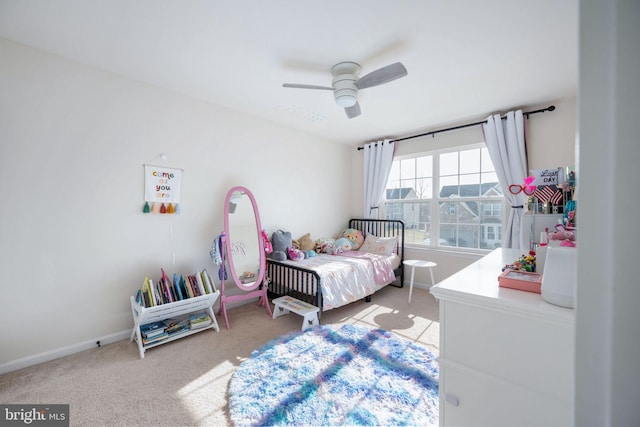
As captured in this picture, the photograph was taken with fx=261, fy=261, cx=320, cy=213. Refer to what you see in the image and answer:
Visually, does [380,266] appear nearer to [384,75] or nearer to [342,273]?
[342,273]

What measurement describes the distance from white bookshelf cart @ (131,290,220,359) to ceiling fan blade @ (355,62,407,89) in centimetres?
235

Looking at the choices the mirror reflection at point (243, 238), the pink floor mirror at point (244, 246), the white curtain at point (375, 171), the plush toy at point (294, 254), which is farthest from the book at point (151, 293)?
the white curtain at point (375, 171)

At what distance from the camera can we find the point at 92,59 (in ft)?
7.09

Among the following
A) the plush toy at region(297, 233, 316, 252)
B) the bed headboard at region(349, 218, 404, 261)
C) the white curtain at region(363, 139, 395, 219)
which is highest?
the white curtain at region(363, 139, 395, 219)

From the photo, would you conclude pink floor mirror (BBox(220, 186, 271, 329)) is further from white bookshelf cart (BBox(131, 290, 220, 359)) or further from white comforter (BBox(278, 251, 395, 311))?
white comforter (BBox(278, 251, 395, 311))

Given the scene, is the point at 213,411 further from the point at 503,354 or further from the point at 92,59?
the point at 92,59

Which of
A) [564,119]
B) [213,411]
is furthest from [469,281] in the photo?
[564,119]

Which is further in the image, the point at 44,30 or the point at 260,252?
the point at 260,252

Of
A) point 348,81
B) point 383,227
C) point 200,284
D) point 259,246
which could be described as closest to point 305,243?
point 259,246

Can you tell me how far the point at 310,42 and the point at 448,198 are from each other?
295 cm

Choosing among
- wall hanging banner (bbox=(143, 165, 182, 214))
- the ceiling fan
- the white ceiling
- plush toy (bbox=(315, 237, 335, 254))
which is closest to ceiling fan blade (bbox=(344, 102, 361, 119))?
the ceiling fan

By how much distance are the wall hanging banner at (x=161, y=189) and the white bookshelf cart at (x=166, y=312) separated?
88cm

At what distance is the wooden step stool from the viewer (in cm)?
257

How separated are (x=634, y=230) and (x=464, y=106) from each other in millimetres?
3337
